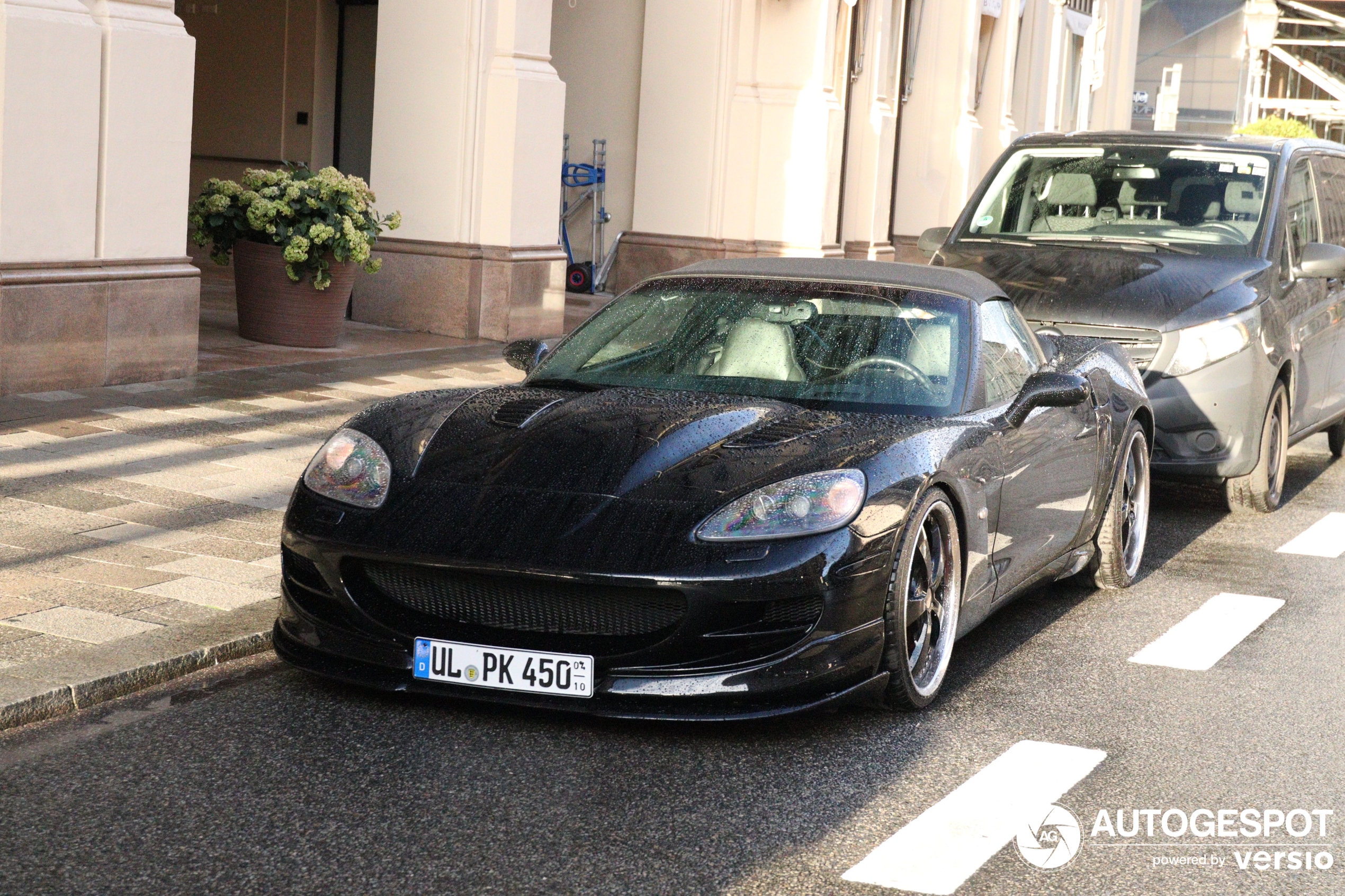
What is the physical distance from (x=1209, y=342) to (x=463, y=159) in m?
6.96

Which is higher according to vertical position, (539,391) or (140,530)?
(539,391)

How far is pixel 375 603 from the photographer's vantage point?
4.66m

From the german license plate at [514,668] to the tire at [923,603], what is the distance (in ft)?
2.85

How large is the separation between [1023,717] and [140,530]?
3.37m

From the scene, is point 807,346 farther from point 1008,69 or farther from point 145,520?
point 1008,69


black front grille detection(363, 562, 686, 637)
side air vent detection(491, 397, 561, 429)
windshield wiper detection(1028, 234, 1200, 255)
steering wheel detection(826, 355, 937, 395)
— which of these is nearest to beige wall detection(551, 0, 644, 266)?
windshield wiper detection(1028, 234, 1200, 255)

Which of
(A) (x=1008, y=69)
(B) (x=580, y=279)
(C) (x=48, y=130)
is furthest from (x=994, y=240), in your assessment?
(A) (x=1008, y=69)

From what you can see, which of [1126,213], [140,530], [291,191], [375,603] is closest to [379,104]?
[291,191]

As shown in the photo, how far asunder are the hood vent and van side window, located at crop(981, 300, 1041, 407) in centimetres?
73

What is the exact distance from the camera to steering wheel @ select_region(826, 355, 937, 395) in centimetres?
552

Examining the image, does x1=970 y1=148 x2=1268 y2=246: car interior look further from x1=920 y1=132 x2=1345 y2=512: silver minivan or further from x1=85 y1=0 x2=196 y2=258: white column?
x1=85 y1=0 x2=196 y2=258: white column

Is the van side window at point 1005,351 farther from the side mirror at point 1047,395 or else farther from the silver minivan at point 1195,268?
the silver minivan at point 1195,268

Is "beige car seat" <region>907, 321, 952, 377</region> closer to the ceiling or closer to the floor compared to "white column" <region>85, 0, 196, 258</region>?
closer to the floor

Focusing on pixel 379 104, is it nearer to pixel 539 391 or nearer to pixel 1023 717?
pixel 539 391
